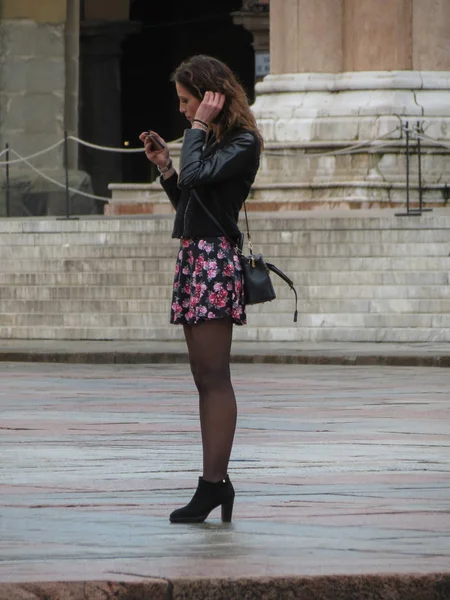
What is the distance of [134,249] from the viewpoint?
61.1ft

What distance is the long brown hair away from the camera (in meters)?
6.86

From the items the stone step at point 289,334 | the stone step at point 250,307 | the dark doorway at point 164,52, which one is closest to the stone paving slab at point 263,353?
the stone step at point 289,334

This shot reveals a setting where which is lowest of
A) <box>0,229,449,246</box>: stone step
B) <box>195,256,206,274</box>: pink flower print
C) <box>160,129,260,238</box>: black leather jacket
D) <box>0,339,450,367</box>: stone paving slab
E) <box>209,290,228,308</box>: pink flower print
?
<box>0,339,450,367</box>: stone paving slab

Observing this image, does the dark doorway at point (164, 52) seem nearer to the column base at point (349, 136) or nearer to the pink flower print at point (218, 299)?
the column base at point (349, 136)

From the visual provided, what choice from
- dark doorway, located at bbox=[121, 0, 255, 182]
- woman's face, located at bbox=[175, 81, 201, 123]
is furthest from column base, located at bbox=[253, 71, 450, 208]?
woman's face, located at bbox=[175, 81, 201, 123]

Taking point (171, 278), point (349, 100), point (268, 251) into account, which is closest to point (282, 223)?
point (268, 251)

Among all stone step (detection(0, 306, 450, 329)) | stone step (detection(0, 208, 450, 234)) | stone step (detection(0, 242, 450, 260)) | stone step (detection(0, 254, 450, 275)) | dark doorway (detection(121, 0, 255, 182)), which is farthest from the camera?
dark doorway (detection(121, 0, 255, 182))

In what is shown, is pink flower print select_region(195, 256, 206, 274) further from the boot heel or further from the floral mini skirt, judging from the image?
the boot heel

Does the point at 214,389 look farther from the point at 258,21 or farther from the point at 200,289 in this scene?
the point at 258,21

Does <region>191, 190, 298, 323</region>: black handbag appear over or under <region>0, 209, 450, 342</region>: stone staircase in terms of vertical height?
over

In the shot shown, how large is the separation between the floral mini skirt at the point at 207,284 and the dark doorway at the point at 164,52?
28168mm

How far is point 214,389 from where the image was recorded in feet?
22.3

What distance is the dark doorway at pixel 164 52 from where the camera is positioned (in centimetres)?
3506

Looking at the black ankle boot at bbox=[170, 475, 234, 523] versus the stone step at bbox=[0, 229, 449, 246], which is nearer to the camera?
the black ankle boot at bbox=[170, 475, 234, 523]
